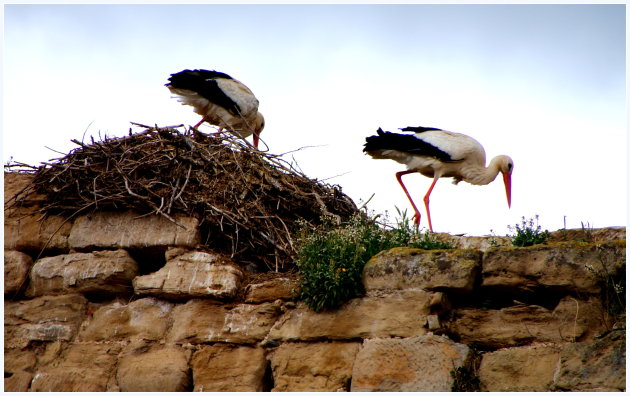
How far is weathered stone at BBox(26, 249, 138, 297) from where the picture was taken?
6629mm

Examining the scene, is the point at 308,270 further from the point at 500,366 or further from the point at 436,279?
the point at 500,366

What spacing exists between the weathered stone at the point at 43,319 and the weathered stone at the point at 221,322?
105 cm

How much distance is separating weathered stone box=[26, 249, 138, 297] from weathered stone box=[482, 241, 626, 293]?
330 centimetres

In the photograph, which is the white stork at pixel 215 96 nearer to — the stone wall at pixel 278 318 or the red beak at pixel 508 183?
the stone wall at pixel 278 318

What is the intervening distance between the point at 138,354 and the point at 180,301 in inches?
22.9

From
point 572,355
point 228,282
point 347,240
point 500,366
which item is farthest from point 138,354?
point 572,355

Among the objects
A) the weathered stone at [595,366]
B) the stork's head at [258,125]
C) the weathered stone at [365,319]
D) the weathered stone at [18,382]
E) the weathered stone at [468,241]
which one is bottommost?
the weathered stone at [18,382]

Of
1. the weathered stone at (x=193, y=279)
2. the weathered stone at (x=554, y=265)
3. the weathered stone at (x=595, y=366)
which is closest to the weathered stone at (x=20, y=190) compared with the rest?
the weathered stone at (x=193, y=279)

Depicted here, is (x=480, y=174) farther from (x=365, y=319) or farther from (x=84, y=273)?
(x=84, y=273)

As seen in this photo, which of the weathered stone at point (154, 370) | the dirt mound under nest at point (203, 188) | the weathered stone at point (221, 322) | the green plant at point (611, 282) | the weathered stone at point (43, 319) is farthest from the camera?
the dirt mound under nest at point (203, 188)

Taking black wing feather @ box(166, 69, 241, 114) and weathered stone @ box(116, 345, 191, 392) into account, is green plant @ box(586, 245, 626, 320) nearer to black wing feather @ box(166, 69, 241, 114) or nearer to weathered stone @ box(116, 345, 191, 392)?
weathered stone @ box(116, 345, 191, 392)

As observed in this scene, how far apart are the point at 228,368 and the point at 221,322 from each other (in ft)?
1.43

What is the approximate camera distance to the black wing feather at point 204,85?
9.45 m

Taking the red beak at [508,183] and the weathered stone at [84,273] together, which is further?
the red beak at [508,183]
